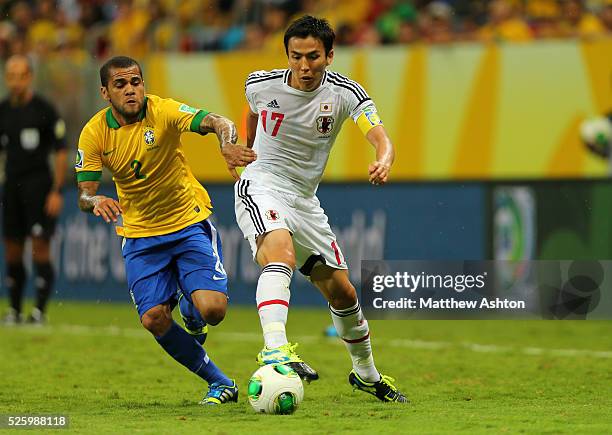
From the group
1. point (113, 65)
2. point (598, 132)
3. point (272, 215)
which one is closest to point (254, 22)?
point (598, 132)

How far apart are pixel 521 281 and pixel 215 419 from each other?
15.4 ft

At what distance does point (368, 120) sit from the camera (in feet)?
24.8

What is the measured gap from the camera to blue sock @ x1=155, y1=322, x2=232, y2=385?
7.75m

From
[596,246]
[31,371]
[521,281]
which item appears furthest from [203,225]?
[596,246]

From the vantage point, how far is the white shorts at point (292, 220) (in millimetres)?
7457

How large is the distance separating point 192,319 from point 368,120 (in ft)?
5.75

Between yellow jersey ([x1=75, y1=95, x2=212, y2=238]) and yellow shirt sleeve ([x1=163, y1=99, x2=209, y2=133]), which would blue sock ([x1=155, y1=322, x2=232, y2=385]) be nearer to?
yellow jersey ([x1=75, y1=95, x2=212, y2=238])

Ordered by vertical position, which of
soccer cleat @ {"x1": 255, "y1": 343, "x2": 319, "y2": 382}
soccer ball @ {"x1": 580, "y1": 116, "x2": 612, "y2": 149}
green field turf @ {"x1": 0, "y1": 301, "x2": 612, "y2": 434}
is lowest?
green field turf @ {"x1": 0, "y1": 301, "x2": 612, "y2": 434}

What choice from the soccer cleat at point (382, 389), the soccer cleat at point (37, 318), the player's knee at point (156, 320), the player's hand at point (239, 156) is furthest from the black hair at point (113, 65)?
the soccer cleat at point (37, 318)

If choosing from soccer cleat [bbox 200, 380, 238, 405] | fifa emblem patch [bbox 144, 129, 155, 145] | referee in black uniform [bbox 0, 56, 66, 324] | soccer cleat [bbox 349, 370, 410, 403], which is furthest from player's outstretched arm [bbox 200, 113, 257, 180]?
referee in black uniform [bbox 0, 56, 66, 324]

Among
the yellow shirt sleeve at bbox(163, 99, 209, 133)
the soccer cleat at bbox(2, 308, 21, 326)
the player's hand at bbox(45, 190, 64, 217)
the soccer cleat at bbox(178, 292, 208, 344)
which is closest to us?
the yellow shirt sleeve at bbox(163, 99, 209, 133)

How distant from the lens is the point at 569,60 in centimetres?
1648

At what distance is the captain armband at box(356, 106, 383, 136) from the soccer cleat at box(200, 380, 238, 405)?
1.84 meters

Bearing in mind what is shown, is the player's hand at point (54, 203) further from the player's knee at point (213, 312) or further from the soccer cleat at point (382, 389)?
the soccer cleat at point (382, 389)
